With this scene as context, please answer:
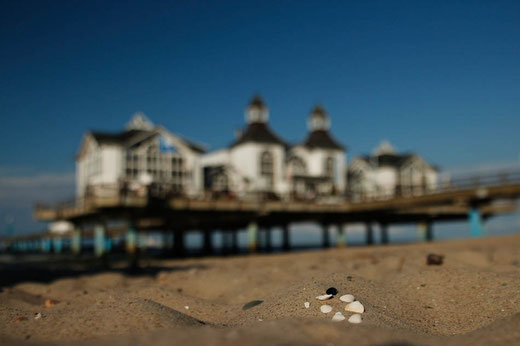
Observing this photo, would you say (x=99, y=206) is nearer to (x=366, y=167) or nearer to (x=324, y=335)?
(x=324, y=335)

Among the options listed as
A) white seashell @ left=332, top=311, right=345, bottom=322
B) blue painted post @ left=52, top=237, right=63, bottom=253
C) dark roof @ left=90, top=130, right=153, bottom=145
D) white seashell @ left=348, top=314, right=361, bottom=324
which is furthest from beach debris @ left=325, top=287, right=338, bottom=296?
blue painted post @ left=52, top=237, right=63, bottom=253

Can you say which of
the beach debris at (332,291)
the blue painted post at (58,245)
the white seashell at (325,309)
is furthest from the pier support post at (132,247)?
the blue painted post at (58,245)

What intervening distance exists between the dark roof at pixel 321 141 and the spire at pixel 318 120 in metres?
0.76

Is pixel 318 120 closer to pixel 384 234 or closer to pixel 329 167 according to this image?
pixel 329 167

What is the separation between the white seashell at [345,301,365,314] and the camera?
571 cm

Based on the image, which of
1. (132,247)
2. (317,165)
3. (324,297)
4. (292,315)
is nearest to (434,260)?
(324,297)

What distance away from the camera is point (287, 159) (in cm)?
4434

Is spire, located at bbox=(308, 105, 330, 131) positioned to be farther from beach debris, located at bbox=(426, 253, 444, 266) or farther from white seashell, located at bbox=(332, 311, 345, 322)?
white seashell, located at bbox=(332, 311, 345, 322)

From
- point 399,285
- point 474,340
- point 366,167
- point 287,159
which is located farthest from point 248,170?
point 474,340

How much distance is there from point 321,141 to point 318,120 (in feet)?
12.4

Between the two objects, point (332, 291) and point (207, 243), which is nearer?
point (332, 291)

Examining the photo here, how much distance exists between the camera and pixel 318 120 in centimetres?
5012

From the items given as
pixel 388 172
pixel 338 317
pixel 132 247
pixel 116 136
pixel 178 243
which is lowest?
pixel 178 243

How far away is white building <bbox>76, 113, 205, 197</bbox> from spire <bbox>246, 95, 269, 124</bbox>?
10.1m
